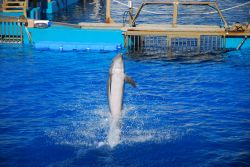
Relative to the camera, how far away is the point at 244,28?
75.0 ft

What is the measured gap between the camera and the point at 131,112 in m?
14.2

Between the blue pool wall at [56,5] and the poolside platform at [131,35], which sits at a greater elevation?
the blue pool wall at [56,5]

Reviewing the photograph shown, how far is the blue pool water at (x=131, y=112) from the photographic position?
10.8 metres

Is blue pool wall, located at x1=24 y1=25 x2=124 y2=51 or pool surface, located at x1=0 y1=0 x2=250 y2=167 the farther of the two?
blue pool wall, located at x1=24 y1=25 x2=124 y2=51

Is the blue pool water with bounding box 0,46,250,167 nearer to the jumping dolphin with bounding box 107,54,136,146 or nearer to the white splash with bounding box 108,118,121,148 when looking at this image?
the white splash with bounding box 108,118,121,148

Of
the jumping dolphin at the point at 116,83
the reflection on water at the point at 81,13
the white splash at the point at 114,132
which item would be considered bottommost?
the white splash at the point at 114,132

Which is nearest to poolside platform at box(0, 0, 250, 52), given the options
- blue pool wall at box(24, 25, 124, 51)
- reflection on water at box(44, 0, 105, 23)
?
blue pool wall at box(24, 25, 124, 51)

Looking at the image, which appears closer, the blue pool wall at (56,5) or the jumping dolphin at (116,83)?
the jumping dolphin at (116,83)

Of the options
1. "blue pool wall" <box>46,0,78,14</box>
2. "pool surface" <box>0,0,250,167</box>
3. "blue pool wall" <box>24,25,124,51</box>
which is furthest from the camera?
"blue pool wall" <box>46,0,78,14</box>

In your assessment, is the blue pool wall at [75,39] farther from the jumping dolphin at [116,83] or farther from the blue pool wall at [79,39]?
the jumping dolphin at [116,83]

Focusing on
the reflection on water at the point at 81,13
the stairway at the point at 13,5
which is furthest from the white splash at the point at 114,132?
the reflection on water at the point at 81,13

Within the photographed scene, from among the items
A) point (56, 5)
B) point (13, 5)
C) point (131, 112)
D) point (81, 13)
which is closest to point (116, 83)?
point (131, 112)

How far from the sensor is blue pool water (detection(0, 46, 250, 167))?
425 inches

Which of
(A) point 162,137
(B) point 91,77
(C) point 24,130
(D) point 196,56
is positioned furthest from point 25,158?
(D) point 196,56
